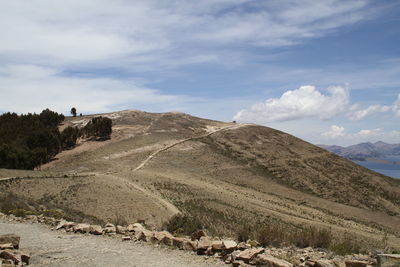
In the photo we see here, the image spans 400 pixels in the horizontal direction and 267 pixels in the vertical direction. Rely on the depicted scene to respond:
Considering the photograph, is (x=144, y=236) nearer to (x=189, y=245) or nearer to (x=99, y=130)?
(x=189, y=245)

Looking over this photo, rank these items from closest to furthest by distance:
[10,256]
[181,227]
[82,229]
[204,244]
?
1. [10,256]
2. [204,244]
3. [82,229]
4. [181,227]

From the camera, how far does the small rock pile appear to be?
8367mm

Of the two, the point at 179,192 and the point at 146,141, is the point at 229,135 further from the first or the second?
the point at 179,192

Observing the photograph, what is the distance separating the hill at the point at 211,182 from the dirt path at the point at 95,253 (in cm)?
371

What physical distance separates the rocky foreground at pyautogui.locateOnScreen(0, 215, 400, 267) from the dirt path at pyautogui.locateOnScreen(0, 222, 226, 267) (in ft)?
0.88

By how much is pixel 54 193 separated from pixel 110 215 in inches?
290

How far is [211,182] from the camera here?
152ft

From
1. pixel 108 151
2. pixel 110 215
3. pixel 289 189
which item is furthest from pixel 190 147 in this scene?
pixel 110 215

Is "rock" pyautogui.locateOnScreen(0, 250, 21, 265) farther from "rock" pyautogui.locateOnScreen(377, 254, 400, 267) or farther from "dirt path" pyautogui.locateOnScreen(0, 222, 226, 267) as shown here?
"rock" pyautogui.locateOnScreen(377, 254, 400, 267)

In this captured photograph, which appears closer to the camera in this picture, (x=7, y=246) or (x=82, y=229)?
(x=7, y=246)

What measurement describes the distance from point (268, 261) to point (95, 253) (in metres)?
4.97

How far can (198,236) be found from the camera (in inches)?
440

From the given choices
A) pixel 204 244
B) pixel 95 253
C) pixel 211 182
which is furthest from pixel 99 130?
pixel 204 244

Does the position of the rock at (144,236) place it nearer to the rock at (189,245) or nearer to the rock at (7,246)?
the rock at (189,245)
